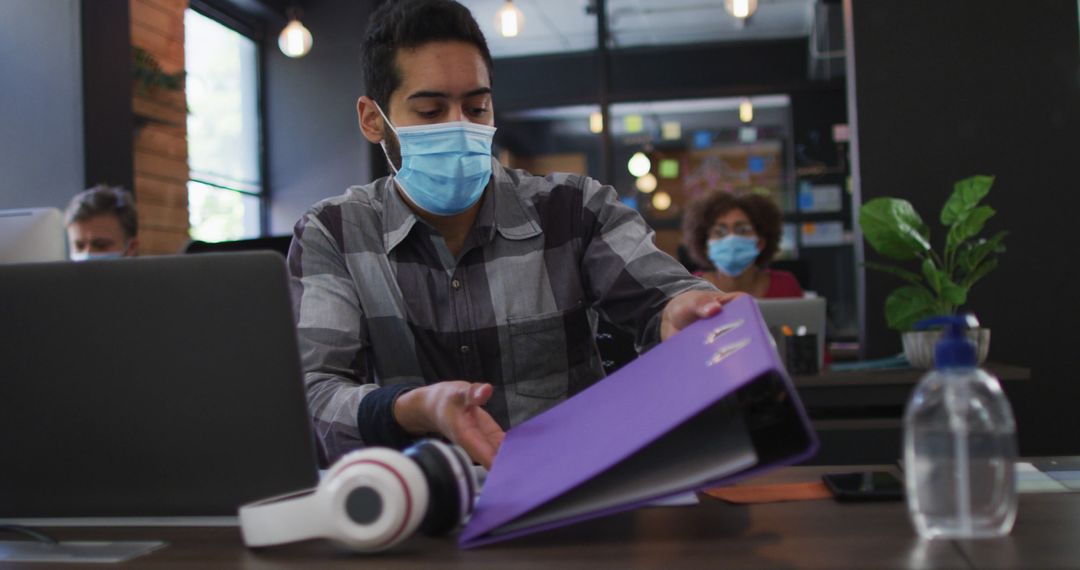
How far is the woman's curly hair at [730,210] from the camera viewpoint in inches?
174

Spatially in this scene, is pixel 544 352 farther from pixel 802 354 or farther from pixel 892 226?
pixel 892 226

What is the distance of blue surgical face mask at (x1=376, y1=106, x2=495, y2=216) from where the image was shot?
1619 millimetres

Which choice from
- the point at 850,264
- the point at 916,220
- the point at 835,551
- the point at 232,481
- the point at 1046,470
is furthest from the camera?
the point at 850,264

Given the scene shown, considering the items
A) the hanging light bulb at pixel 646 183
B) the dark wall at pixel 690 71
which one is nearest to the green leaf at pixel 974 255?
the dark wall at pixel 690 71

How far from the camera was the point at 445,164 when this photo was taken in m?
1.61

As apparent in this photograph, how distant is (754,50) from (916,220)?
5135 millimetres

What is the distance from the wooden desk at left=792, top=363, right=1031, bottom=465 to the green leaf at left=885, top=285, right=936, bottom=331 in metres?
0.16

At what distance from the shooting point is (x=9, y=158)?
3.98m

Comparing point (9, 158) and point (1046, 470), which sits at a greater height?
point (9, 158)

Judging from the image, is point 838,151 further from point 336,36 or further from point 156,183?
point 156,183

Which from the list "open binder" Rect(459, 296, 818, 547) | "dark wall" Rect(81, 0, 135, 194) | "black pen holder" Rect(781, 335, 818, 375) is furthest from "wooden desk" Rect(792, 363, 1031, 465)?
"dark wall" Rect(81, 0, 135, 194)

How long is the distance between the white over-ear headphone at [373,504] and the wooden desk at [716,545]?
0.7 inches

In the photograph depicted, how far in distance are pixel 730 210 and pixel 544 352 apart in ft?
9.82

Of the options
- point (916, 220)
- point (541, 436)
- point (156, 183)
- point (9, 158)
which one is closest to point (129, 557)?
point (541, 436)
